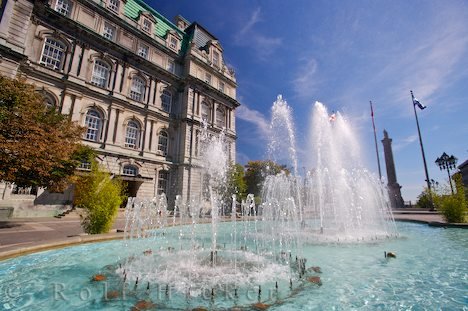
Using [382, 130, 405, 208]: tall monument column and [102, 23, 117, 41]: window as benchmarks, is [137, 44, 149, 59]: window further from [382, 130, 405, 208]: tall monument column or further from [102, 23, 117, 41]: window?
[382, 130, 405, 208]: tall monument column

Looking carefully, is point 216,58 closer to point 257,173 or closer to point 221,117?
point 221,117

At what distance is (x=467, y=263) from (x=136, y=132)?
25078 mm

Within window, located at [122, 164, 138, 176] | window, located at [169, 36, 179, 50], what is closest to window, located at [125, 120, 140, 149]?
window, located at [122, 164, 138, 176]

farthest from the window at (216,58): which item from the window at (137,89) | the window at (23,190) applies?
the window at (23,190)

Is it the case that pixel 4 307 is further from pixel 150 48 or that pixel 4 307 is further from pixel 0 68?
pixel 150 48

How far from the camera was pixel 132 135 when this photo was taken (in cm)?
2384

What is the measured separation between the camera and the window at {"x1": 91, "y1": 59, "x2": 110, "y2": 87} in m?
21.7

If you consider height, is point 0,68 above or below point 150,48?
below

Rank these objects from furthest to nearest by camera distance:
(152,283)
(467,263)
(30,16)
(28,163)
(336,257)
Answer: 1. (30,16)
2. (28,163)
3. (336,257)
4. (467,263)
5. (152,283)

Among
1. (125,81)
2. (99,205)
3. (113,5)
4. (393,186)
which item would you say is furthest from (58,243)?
(393,186)

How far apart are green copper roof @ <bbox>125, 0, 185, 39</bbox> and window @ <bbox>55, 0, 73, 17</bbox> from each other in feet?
19.0

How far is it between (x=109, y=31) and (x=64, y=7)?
150 inches

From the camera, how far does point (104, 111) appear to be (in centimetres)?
2148

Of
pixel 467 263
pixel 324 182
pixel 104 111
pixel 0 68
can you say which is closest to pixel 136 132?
pixel 104 111
